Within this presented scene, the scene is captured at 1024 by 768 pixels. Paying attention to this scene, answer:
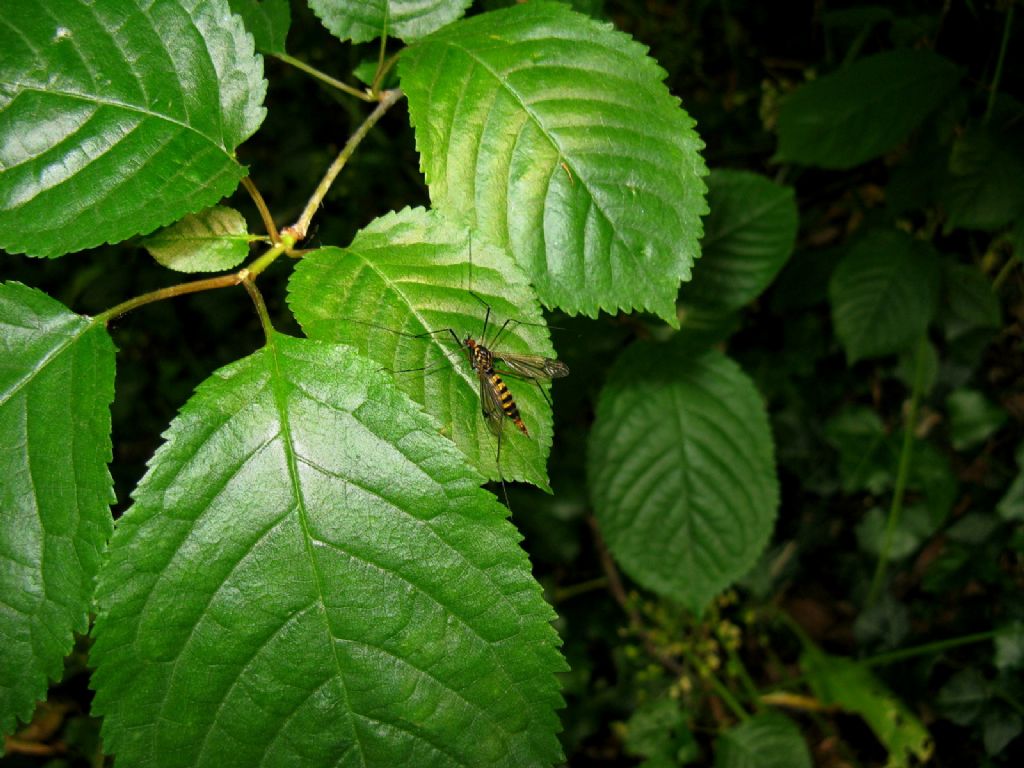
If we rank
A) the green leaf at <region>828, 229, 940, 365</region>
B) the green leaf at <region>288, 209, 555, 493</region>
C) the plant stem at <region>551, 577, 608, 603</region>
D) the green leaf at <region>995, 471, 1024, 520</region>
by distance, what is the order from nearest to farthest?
the green leaf at <region>288, 209, 555, 493</region>
the green leaf at <region>828, 229, 940, 365</region>
the green leaf at <region>995, 471, 1024, 520</region>
the plant stem at <region>551, 577, 608, 603</region>

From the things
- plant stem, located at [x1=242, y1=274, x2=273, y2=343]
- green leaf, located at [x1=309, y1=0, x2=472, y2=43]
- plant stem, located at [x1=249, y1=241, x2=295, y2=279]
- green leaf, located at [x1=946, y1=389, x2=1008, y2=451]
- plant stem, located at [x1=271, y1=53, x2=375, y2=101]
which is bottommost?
green leaf, located at [x1=946, y1=389, x2=1008, y2=451]

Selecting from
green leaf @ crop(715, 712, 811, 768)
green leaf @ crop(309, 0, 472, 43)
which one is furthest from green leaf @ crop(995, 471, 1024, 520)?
green leaf @ crop(309, 0, 472, 43)

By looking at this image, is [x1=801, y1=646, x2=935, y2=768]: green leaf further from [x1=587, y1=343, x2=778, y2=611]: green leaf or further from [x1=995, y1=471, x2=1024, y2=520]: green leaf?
[x1=587, y1=343, x2=778, y2=611]: green leaf

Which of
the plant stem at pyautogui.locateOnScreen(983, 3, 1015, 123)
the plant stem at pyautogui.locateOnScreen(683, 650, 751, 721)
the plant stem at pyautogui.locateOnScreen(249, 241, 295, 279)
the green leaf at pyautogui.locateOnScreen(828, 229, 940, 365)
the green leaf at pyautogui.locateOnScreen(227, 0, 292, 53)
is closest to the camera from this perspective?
the plant stem at pyautogui.locateOnScreen(249, 241, 295, 279)

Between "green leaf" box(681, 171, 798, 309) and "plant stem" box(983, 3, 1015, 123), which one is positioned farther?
"plant stem" box(983, 3, 1015, 123)

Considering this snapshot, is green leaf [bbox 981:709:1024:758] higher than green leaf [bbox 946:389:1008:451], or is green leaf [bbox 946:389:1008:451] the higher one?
green leaf [bbox 946:389:1008:451]

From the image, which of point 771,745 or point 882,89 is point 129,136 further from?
point 771,745
